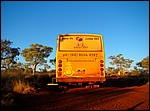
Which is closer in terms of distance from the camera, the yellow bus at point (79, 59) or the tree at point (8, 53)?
the yellow bus at point (79, 59)

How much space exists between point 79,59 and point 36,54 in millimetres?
32720

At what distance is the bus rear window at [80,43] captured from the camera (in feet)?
51.2

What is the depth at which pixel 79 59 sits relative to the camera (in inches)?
612

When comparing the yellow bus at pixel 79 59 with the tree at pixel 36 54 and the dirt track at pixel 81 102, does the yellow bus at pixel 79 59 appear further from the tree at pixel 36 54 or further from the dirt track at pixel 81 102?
the tree at pixel 36 54

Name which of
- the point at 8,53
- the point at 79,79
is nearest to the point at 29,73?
the point at 8,53

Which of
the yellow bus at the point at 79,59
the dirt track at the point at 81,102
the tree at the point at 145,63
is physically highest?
the tree at the point at 145,63

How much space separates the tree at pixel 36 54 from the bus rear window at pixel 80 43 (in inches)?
1234

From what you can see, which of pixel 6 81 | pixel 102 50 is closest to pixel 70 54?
pixel 102 50

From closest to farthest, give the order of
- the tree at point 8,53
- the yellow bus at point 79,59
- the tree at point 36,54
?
the yellow bus at point 79,59 → the tree at point 8,53 → the tree at point 36,54

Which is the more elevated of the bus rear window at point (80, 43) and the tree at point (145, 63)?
the tree at point (145, 63)

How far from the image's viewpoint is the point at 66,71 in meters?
15.5

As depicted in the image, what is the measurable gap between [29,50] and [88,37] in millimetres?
33600

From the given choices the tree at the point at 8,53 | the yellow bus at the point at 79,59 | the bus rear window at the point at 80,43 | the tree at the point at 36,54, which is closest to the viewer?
the yellow bus at the point at 79,59

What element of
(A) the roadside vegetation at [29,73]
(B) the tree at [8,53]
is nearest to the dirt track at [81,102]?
(A) the roadside vegetation at [29,73]
